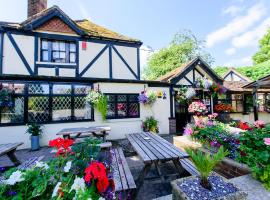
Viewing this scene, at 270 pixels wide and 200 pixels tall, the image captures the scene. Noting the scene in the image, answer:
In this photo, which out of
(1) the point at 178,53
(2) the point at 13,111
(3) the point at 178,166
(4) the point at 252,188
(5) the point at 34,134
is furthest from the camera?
(1) the point at 178,53

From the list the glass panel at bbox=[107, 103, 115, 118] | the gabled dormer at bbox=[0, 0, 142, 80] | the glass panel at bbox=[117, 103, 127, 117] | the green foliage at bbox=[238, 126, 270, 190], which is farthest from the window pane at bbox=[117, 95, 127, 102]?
the green foliage at bbox=[238, 126, 270, 190]

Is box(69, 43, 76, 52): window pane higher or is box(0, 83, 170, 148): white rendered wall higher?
box(69, 43, 76, 52): window pane

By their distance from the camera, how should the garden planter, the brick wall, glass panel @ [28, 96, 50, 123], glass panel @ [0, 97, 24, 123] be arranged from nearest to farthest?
the garden planter, glass panel @ [0, 97, 24, 123], glass panel @ [28, 96, 50, 123], the brick wall

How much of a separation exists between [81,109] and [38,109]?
179 cm

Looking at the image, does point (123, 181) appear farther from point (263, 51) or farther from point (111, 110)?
point (263, 51)

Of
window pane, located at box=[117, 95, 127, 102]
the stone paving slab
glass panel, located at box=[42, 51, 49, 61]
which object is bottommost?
the stone paving slab

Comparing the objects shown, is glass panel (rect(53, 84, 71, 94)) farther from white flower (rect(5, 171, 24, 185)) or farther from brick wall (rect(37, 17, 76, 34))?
white flower (rect(5, 171, 24, 185))

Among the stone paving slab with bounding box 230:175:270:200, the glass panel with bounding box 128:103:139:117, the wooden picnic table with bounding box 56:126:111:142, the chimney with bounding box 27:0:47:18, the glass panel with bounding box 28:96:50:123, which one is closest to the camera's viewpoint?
the stone paving slab with bounding box 230:175:270:200

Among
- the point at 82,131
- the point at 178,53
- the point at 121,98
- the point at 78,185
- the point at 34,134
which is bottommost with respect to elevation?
the point at 34,134

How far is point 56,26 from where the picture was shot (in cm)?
757

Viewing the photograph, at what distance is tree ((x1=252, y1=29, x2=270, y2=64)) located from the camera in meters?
23.9

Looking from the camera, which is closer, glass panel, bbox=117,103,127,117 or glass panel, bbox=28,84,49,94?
glass panel, bbox=28,84,49,94

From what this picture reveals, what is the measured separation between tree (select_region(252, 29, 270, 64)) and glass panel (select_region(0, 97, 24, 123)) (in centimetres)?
3153

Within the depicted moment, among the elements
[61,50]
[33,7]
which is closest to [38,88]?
[61,50]
